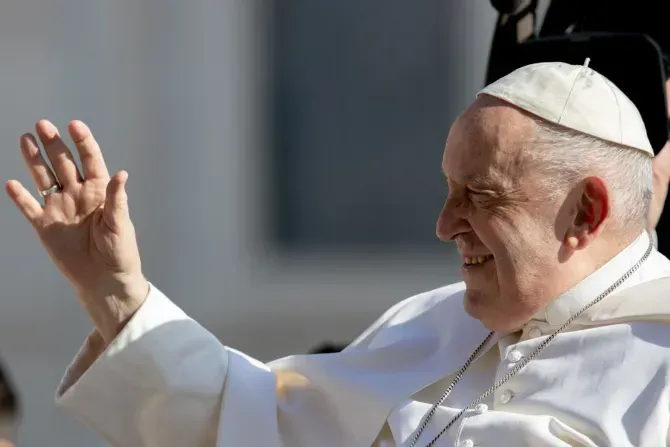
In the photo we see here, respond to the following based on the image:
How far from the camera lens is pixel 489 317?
2902 mm

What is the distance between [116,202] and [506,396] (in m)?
0.91

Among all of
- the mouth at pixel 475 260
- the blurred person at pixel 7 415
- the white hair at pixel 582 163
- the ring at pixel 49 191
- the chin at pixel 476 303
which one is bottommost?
the blurred person at pixel 7 415

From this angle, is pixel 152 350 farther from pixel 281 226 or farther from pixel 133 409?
pixel 281 226

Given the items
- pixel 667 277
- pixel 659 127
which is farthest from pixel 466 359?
pixel 659 127

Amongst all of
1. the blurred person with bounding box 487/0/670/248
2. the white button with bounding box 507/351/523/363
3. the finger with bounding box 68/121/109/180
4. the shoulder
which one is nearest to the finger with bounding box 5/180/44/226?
the finger with bounding box 68/121/109/180

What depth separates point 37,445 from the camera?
7.54m

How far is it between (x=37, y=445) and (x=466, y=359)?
4.90 meters

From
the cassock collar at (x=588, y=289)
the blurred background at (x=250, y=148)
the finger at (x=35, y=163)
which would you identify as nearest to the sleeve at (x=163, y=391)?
the finger at (x=35, y=163)

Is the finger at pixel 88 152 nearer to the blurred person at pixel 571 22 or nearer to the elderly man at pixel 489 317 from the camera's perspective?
the elderly man at pixel 489 317

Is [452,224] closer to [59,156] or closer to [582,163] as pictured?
[582,163]

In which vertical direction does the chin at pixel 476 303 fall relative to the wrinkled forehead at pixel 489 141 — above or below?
below

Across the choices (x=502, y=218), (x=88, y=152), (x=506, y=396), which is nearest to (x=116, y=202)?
(x=88, y=152)

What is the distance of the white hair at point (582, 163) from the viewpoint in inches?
111

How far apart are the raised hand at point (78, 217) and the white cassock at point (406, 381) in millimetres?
140
